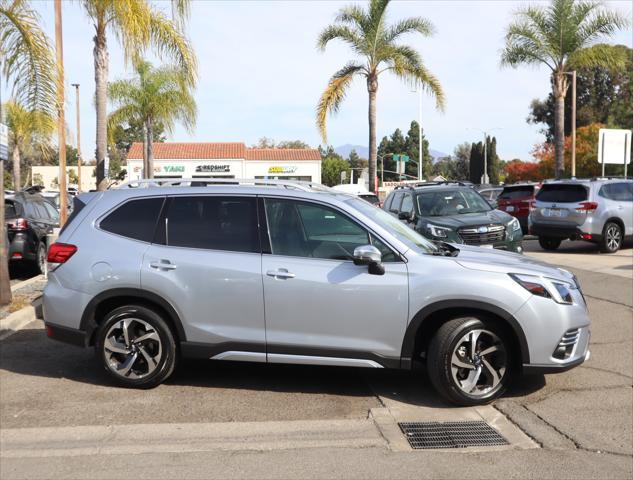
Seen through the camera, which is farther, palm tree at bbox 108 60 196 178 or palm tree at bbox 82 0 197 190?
palm tree at bbox 108 60 196 178

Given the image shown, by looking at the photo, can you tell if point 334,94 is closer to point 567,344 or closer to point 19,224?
point 19,224

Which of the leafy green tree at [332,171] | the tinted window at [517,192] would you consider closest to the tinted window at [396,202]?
the tinted window at [517,192]

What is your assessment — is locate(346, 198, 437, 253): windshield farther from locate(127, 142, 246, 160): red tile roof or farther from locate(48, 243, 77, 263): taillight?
locate(127, 142, 246, 160): red tile roof

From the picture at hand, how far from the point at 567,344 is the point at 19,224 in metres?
9.93

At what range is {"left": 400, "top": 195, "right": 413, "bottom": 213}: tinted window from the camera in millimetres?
13080

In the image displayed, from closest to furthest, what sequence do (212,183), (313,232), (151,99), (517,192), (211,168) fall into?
(313,232)
(212,183)
(517,192)
(151,99)
(211,168)

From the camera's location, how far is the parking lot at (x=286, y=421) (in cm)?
417

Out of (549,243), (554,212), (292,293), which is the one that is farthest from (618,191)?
(292,293)

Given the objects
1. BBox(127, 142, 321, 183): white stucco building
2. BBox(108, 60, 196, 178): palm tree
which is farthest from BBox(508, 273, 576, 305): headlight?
BBox(127, 142, 321, 183): white stucco building

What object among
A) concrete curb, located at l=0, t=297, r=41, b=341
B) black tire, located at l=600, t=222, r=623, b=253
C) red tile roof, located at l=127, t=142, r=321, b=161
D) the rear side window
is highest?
red tile roof, located at l=127, t=142, r=321, b=161

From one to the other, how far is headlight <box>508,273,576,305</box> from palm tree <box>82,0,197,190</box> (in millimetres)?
9982

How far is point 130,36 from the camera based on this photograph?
42.2ft

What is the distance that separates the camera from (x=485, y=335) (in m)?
5.21

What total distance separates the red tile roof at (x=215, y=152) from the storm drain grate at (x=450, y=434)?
1995 inches
